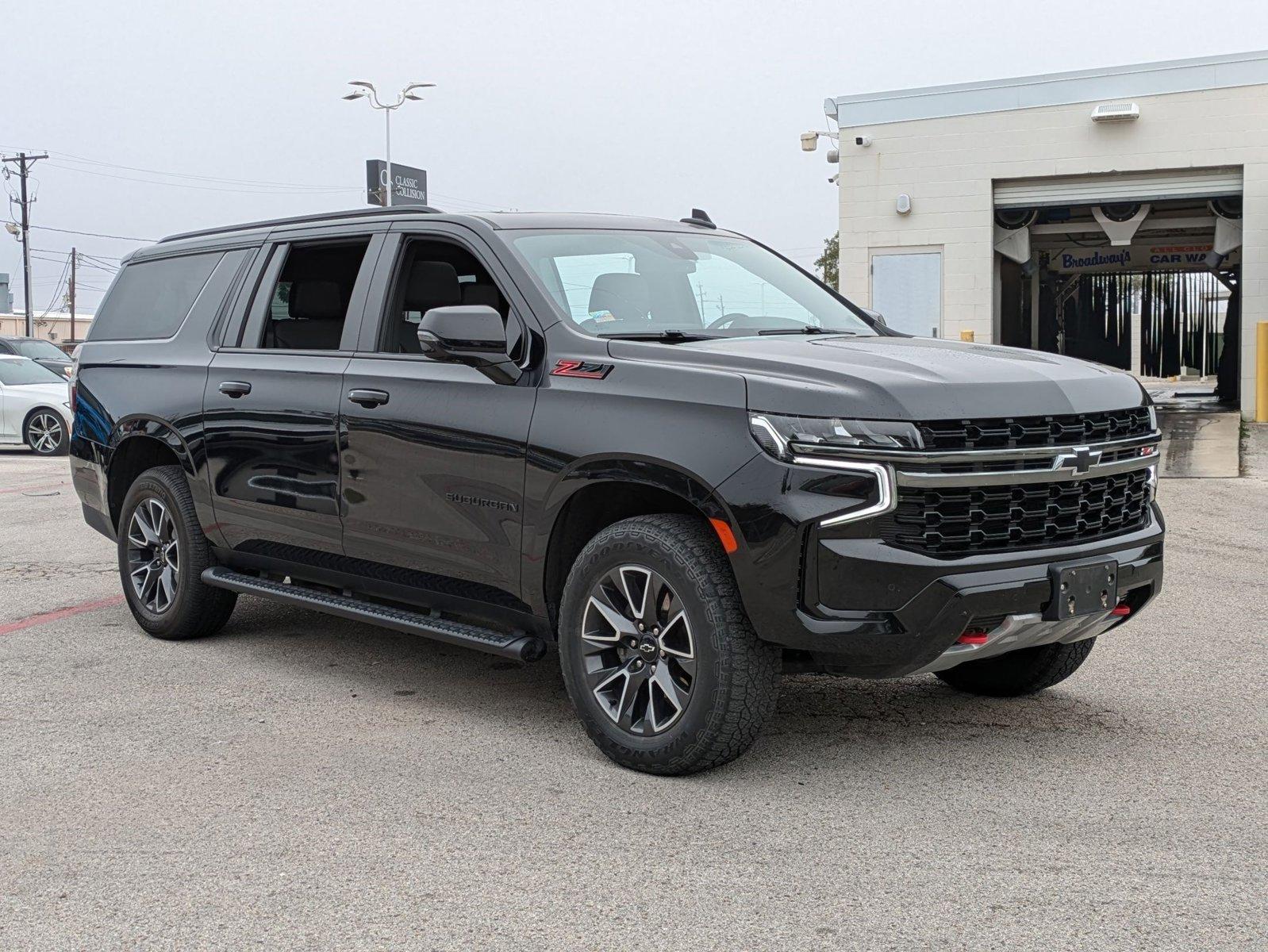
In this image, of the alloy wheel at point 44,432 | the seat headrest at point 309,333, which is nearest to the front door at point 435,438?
the seat headrest at point 309,333

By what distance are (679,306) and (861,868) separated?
2300 millimetres

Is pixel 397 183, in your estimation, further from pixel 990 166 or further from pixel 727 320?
pixel 727 320

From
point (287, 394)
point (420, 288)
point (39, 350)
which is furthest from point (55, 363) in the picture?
point (420, 288)

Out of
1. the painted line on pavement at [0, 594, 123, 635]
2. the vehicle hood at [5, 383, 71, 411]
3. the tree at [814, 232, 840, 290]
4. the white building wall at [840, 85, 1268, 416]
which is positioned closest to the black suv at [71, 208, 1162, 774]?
the painted line on pavement at [0, 594, 123, 635]

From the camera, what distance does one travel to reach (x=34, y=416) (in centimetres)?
1847

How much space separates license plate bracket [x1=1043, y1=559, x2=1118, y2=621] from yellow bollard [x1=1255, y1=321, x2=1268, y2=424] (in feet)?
56.6

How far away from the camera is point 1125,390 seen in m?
4.60

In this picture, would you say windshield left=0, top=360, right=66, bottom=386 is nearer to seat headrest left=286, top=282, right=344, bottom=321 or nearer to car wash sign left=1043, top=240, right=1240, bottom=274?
seat headrest left=286, top=282, right=344, bottom=321

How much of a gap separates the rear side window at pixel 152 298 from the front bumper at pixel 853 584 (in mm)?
3497

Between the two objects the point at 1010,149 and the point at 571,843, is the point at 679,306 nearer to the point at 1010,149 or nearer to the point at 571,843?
the point at 571,843

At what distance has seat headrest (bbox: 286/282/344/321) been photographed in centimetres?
582

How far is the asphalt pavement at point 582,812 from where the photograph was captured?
3295mm

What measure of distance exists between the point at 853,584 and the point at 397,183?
150 feet

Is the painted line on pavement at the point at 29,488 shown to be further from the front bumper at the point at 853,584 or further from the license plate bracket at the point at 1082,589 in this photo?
the license plate bracket at the point at 1082,589
